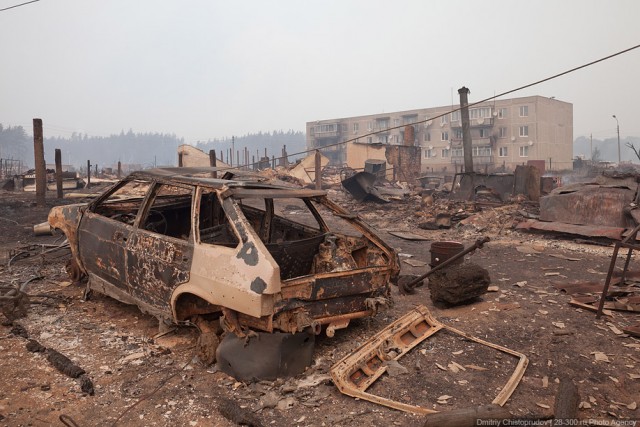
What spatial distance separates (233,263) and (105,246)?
6.82 feet

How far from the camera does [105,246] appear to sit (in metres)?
4.71

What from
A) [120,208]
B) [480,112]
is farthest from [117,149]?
[120,208]

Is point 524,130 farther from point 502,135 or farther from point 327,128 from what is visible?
point 327,128

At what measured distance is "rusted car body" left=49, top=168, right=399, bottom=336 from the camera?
348 centimetres

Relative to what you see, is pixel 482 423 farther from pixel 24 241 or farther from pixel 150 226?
pixel 24 241

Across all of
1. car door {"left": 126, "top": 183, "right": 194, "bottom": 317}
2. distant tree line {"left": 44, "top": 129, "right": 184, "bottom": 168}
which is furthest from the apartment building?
distant tree line {"left": 44, "top": 129, "right": 184, "bottom": 168}


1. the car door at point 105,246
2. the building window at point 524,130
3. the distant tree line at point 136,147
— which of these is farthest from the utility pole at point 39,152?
the distant tree line at point 136,147

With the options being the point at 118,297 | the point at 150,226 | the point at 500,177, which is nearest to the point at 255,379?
the point at 118,297

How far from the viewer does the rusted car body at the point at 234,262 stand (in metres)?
3.48

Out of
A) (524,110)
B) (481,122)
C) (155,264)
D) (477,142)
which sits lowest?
(155,264)

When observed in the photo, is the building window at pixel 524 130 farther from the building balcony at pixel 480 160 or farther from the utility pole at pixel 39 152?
the utility pole at pixel 39 152

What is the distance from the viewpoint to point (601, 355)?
400 cm

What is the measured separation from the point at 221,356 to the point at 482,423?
2.12 metres

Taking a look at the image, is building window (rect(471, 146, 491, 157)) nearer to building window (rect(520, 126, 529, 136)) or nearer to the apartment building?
the apartment building
